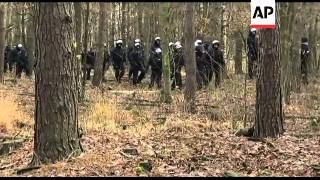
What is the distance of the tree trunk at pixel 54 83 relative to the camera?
7.96 meters

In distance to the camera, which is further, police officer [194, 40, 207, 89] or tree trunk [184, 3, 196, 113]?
police officer [194, 40, 207, 89]

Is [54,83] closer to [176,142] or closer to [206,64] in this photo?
[176,142]

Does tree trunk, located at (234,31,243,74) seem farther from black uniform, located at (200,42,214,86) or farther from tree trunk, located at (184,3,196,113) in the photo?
tree trunk, located at (184,3,196,113)

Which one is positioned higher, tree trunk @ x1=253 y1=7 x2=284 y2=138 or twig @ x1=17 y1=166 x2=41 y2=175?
tree trunk @ x1=253 y1=7 x2=284 y2=138

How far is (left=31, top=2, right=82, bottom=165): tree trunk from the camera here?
796 cm

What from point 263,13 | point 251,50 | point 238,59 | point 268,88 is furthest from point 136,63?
point 263,13

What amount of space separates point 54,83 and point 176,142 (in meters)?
2.72

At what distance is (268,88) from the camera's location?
10.1 m

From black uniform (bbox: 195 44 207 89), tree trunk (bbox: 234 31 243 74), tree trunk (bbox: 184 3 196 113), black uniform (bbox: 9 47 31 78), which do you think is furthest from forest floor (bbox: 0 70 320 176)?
black uniform (bbox: 9 47 31 78)

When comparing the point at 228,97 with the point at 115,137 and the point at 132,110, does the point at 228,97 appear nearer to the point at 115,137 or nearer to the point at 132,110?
the point at 132,110

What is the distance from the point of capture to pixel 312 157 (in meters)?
8.48

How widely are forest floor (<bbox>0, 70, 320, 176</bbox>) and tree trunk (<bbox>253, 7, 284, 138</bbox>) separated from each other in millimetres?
307

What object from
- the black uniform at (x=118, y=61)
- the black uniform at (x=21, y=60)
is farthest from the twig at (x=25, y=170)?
the black uniform at (x=21, y=60)

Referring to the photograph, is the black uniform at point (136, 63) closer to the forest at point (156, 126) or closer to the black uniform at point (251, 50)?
the black uniform at point (251, 50)
